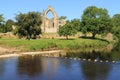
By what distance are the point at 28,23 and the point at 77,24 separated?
35.5 metres

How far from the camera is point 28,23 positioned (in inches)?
3777

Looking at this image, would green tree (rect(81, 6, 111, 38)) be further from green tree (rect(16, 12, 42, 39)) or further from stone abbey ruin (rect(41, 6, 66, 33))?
green tree (rect(16, 12, 42, 39))

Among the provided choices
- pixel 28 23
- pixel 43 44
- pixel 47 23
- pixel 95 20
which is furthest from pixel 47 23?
pixel 43 44

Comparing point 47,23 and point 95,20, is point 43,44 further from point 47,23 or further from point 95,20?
point 47,23

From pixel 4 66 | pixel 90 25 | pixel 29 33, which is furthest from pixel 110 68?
pixel 90 25

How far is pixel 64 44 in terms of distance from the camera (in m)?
89.2

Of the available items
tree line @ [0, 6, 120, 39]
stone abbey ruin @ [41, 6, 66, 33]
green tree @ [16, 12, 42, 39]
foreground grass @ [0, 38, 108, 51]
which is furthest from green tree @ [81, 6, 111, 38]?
green tree @ [16, 12, 42, 39]

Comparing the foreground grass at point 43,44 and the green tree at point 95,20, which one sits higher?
the green tree at point 95,20

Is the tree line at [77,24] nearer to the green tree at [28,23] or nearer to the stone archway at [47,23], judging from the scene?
the green tree at [28,23]

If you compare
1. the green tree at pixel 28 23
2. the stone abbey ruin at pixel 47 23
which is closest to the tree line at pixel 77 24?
the green tree at pixel 28 23

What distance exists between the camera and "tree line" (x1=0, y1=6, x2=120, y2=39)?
9706cm

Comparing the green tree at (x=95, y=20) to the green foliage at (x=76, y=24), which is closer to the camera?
the green tree at (x=95, y=20)

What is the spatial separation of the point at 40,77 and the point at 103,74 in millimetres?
8876

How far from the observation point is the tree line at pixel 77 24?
97.1m
